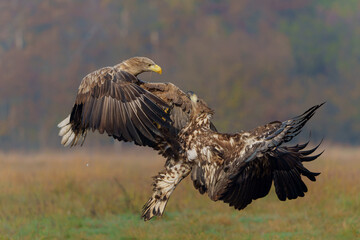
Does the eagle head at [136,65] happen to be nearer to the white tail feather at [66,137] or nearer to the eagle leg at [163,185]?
the white tail feather at [66,137]

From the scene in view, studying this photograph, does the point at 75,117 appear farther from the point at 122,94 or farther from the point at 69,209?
the point at 69,209

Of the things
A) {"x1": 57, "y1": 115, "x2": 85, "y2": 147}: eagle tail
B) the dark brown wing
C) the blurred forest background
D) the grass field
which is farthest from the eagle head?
the blurred forest background

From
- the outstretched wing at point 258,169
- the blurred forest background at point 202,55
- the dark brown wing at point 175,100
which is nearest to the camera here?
the outstretched wing at point 258,169

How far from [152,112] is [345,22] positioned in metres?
38.9

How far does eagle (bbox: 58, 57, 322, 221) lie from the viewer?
587 cm

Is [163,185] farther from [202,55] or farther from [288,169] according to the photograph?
[202,55]

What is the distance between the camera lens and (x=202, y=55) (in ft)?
121

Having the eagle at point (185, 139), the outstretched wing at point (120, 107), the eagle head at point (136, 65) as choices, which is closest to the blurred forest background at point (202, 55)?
the eagle head at point (136, 65)

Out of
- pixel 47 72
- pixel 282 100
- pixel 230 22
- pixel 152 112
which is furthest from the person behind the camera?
pixel 230 22

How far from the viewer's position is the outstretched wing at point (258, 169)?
221 inches

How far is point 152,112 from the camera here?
231 inches

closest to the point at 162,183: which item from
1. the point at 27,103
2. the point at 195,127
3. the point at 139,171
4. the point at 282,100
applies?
the point at 195,127

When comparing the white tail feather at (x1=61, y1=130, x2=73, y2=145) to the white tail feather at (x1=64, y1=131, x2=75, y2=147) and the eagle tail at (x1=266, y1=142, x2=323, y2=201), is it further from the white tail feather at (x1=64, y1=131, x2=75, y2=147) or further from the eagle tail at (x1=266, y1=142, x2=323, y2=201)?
the eagle tail at (x1=266, y1=142, x2=323, y2=201)

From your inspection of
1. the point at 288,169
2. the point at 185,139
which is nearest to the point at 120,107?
the point at 185,139
